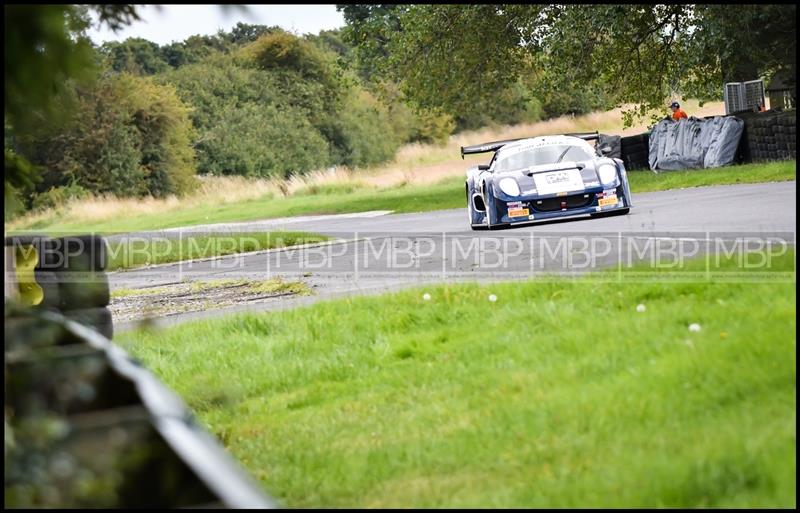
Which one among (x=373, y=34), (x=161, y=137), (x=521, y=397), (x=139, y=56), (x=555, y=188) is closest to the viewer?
(x=521, y=397)

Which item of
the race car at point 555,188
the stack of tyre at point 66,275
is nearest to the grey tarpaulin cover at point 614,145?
the race car at point 555,188

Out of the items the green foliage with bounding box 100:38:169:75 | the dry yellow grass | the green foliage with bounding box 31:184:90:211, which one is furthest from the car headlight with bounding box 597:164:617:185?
the green foliage with bounding box 100:38:169:75

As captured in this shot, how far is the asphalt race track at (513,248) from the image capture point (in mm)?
12445

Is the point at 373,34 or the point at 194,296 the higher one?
the point at 373,34

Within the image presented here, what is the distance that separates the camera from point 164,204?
4550 cm

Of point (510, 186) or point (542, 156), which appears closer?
point (510, 186)

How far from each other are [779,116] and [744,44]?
247 cm

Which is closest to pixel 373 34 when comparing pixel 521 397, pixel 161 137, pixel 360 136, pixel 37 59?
pixel 161 137

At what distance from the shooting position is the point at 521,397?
6.59 meters

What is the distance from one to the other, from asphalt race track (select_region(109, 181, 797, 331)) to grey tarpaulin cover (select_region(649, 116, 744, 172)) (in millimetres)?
4614

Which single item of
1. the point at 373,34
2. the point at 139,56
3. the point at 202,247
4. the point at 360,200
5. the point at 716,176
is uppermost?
the point at 139,56

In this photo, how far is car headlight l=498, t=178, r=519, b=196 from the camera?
1684 cm

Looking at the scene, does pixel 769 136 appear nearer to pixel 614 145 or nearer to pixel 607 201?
pixel 614 145

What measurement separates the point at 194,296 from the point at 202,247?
293 inches
